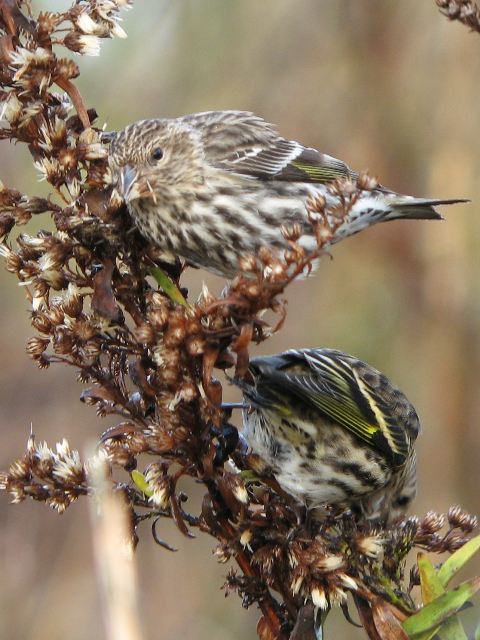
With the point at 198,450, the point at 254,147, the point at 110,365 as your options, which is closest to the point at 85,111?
the point at 110,365

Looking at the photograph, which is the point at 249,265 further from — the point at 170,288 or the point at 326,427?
the point at 326,427

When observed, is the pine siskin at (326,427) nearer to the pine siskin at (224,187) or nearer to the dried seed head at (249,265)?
the pine siskin at (224,187)

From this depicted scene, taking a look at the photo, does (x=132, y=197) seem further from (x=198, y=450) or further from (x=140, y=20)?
(x=140, y=20)

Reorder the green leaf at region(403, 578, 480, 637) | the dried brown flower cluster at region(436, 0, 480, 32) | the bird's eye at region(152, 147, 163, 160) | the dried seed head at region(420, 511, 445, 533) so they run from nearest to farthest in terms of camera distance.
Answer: the green leaf at region(403, 578, 480, 637) < the dried seed head at region(420, 511, 445, 533) < the dried brown flower cluster at region(436, 0, 480, 32) < the bird's eye at region(152, 147, 163, 160)

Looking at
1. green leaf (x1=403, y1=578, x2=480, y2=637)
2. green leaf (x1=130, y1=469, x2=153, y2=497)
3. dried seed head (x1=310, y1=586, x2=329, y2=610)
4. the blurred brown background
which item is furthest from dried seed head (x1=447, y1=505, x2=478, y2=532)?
the blurred brown background

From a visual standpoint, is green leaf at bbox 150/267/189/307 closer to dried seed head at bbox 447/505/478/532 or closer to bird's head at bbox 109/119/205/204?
bird's head at bbox 109/119/205/204

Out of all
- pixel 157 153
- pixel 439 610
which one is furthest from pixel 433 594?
pixel 157 153
